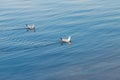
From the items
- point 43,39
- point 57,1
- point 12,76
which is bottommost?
point 12,76

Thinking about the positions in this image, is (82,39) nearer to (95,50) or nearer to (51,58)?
(95,50)

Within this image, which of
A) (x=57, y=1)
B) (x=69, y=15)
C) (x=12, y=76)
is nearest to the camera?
(x=12, y=76)

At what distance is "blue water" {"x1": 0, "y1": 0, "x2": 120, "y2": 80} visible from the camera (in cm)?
3228

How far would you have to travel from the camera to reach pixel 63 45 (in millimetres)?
40531

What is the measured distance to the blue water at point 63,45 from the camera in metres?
32.3

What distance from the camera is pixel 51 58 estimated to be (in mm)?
36281

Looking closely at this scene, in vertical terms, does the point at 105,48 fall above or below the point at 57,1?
below

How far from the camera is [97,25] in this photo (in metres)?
48.1

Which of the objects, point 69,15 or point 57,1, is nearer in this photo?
point 69,15

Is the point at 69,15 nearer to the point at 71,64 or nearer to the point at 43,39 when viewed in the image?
the point at 43,39

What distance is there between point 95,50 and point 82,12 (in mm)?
21785

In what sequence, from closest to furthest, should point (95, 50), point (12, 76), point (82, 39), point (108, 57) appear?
point (12, 76)
point (108, 57)
point (95, 50)
point (82, 39)

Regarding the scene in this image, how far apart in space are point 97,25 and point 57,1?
26.3m

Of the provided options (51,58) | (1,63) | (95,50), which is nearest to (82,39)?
Result: (95,50)
